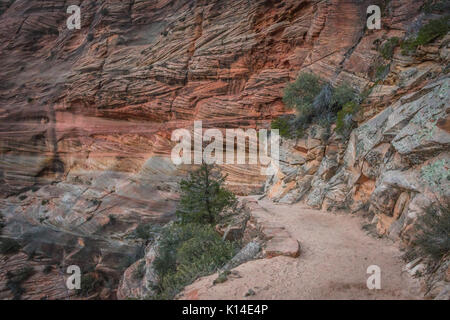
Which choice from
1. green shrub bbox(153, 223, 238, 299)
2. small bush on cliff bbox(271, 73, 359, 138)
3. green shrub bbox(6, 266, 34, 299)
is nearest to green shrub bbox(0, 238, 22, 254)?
green shrub bbox(6, 266, 34, 299)

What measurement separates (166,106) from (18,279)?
46.4 feet

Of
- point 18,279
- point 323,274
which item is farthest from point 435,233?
point 18,279

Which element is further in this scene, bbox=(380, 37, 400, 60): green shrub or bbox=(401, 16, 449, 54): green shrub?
bbox=(380, 37, 400, 60): green shrub

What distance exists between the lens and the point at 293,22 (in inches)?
645

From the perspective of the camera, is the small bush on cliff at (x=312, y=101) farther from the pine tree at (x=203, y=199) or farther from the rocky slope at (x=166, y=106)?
the pine tree at (x=203, y=199)

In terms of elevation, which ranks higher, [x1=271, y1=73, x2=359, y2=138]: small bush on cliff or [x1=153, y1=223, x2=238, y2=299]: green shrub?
[x1=271, y1=73, x2=359, y2=138]: small bush on cliff

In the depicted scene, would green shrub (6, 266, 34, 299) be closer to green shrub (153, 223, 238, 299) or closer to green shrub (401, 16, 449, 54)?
green shrub (153, 223, 238, 299)

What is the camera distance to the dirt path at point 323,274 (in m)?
4.02

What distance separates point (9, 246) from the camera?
16891 mm

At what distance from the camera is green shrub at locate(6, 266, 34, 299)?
14391 mm

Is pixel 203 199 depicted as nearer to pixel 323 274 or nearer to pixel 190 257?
pixel 190 257

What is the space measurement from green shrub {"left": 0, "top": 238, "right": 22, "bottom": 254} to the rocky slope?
1.34 feet

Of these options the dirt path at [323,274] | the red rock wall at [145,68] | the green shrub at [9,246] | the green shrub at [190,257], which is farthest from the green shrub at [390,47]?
the green shrub at [9,246]

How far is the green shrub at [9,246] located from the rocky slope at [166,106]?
1.34 ft
